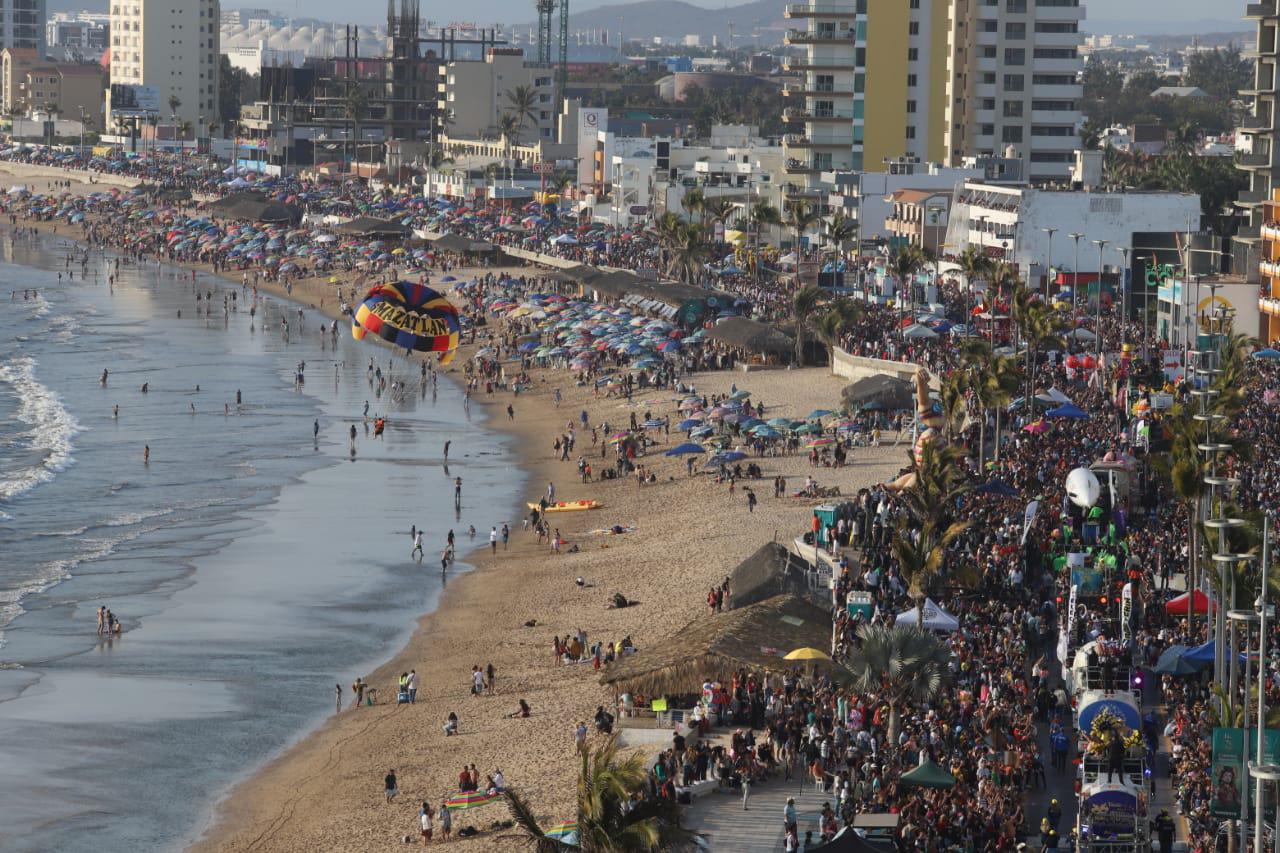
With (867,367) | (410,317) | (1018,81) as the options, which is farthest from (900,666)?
(1018,81)

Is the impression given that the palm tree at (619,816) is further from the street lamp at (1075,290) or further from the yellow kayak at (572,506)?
the street lamp at (1075,290)

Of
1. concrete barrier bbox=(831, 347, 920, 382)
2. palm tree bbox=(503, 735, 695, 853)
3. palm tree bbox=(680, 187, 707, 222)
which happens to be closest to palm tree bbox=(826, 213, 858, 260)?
palm tree bbox=(680, 187, 707, 222)

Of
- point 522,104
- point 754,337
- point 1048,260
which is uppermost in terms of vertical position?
point 522,104

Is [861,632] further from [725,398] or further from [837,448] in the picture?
[725,398]

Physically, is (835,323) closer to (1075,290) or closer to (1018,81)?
(1075,290)

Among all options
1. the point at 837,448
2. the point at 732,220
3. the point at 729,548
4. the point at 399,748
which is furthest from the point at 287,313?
the point at 399,748
